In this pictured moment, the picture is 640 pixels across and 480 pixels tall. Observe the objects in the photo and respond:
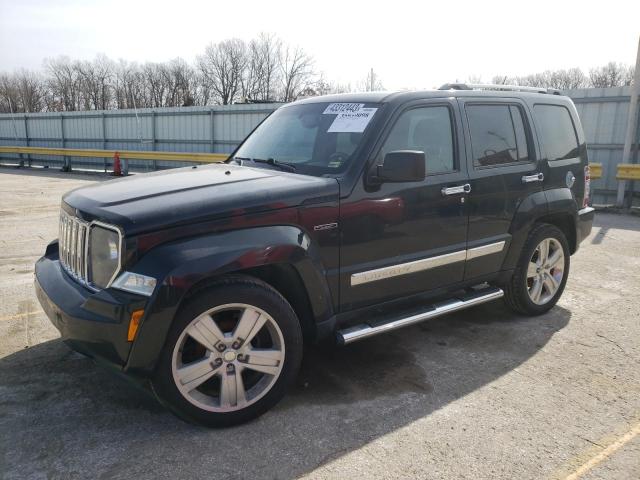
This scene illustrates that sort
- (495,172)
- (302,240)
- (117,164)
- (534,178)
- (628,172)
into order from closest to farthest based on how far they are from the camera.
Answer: (302,240)
(495,172)
(534,178)
(628,172)
(117,164)

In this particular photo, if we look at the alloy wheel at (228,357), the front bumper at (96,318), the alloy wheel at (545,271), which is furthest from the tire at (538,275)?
the front bumper at (96,318)

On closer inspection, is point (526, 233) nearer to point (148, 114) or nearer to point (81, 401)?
point (81, 401)

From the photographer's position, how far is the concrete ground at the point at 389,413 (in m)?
2.73

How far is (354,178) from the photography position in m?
3.44

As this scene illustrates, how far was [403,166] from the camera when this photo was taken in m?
3.33

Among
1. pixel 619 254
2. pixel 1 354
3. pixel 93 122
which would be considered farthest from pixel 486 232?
pixel 93 122

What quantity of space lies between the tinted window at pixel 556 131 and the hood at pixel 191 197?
2.45 m

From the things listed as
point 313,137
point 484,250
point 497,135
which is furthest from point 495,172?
point 313,137

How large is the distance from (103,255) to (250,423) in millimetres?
1281

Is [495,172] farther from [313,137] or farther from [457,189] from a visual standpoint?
[313,137]

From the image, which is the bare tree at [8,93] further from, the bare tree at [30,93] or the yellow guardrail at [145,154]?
the yellow guardrail at [145,154]

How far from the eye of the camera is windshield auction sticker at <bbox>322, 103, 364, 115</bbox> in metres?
3.87

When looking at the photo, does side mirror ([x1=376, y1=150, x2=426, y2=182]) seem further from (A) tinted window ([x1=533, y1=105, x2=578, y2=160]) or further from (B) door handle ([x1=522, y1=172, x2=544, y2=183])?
(A) tinted window ([x1=533, y1=105, x2=578, y2=160])

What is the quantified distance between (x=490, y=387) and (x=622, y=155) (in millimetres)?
11102
